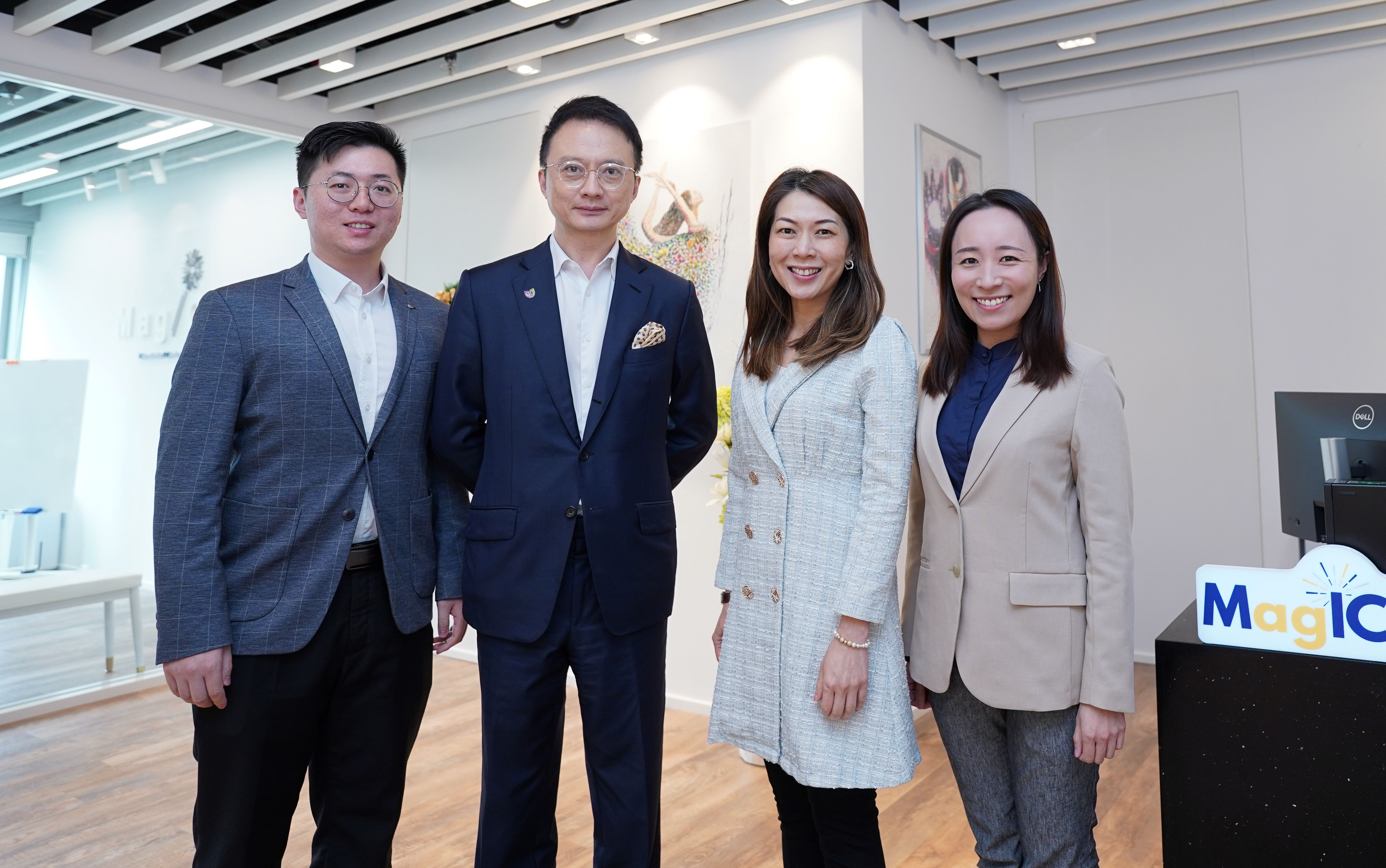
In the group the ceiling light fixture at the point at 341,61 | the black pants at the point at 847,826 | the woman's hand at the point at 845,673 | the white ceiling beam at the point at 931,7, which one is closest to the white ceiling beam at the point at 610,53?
the white ceiling beam at the point at 931,7

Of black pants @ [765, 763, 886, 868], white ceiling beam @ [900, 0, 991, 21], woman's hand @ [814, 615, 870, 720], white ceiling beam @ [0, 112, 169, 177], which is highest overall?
white ceiling beam @ [900, 0, 991, 21]

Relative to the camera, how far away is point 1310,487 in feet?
9.57

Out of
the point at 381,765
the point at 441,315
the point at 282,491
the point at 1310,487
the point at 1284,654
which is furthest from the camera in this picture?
the point at 1310,487

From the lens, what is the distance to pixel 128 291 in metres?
4.61

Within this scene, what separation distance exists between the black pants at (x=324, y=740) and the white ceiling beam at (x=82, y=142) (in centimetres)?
369

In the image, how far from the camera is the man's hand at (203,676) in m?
1.64

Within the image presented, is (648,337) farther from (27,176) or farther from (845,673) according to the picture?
(27,176)

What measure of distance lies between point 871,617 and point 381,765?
1.05 meters

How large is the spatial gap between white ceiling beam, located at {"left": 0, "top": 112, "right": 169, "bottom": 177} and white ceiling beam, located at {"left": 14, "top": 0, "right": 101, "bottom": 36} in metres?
0.48

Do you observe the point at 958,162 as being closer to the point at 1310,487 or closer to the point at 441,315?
the point at 1310,487

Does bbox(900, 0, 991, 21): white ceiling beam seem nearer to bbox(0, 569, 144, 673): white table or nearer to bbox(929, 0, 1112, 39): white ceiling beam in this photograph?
bbox(929, 0, 1112, 39): white ceiling beam

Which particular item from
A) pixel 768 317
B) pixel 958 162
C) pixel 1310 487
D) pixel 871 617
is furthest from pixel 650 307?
pixel 958 162

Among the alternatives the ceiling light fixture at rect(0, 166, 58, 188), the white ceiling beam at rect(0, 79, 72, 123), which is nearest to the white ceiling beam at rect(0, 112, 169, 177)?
the ceiling light fixture at rect(0, 166, 58, 188)

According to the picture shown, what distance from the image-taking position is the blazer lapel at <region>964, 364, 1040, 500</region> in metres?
1.63
